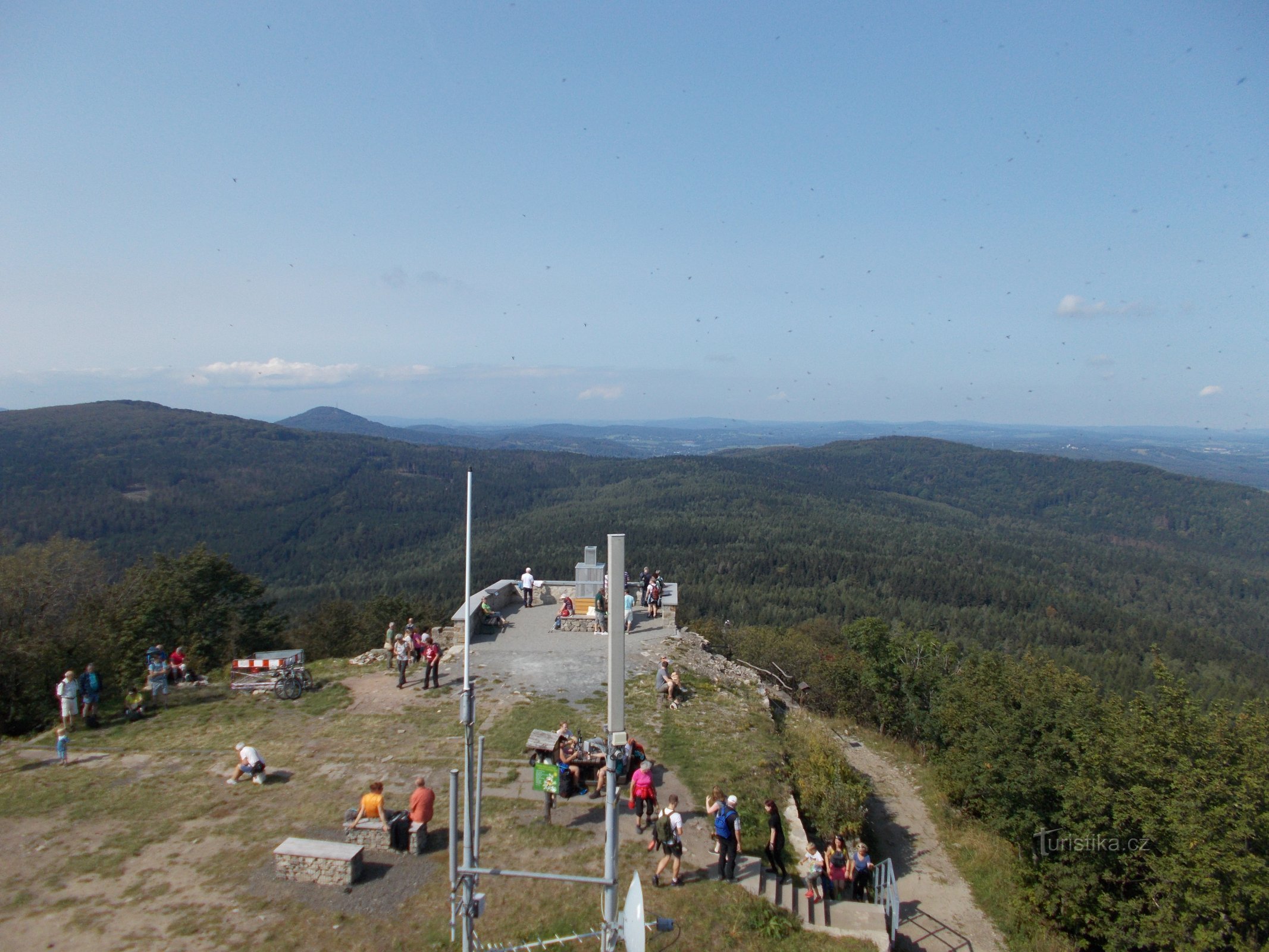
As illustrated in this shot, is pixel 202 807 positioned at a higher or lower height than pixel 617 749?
lower

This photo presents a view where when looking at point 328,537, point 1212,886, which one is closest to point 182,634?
point 1212,886

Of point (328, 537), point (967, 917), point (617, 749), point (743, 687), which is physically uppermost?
point (617, 749)

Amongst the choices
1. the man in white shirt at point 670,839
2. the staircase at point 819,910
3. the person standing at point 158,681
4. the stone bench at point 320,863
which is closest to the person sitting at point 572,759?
the man in white shirt at point 670,839

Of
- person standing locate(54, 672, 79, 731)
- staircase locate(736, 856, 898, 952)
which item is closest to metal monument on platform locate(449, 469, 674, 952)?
staircase locate(736, 856, 898, 952)

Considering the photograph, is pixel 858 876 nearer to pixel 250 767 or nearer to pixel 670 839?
pixel 670 839

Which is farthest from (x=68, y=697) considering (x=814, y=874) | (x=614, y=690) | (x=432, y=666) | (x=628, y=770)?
(x=814, y=874)

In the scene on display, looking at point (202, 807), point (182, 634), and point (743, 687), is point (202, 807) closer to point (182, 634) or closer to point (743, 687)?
point (743, 687)

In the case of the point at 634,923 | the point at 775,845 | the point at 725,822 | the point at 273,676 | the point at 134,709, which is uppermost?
the point at 634,923
